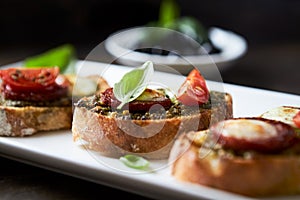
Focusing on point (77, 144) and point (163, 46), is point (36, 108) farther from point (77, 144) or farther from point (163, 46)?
point (163, 46)

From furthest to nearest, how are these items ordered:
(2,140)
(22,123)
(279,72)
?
1. (279,72)
2. (22,123)
3. (2,140)

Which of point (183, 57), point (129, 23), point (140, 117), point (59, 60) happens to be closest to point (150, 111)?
point (140, 117)

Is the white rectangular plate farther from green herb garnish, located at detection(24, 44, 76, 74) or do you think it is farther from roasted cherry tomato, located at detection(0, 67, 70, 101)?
green herb garnish, located at detection(24, 44, 76, 74)

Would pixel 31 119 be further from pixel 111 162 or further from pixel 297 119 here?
pixel 297 119

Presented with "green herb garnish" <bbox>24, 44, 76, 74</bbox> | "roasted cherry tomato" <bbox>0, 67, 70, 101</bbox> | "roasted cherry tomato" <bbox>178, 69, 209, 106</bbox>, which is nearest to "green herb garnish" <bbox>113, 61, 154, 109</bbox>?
"roasted cherry tomato" <bbox>178, 69, 209, 106</bbox>

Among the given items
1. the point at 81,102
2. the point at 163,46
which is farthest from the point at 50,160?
the point at 163,46
